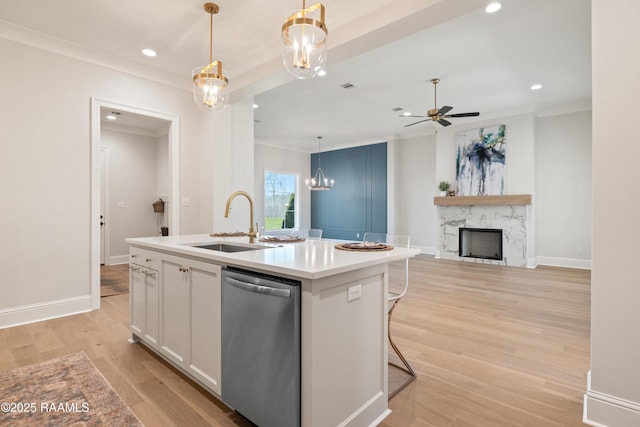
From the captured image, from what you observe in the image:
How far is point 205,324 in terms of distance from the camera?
193 centimetres

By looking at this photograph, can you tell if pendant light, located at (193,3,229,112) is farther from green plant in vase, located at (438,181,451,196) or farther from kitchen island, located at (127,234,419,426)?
green plant in vase, located at (438,181,451,196)

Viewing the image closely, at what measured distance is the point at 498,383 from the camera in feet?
7.04

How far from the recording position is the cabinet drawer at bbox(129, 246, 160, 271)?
2.37 meters

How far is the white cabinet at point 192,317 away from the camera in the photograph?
1.86m

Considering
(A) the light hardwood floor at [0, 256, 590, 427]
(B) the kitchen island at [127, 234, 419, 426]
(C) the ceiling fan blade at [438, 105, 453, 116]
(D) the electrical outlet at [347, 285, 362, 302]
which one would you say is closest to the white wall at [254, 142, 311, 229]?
(A) the light hardwood floor at [0, 256, 590, 427]

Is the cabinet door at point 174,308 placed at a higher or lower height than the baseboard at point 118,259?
higher

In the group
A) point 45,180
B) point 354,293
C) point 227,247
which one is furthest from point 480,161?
point 45,180

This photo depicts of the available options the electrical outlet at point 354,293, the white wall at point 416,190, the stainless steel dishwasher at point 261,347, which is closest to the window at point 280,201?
the white wall at point 416,190

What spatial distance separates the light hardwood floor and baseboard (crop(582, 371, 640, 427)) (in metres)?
0.10

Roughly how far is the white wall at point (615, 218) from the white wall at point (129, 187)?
730cm

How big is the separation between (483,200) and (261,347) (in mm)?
6254

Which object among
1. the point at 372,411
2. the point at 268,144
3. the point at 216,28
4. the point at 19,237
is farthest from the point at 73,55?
the point at 268,144

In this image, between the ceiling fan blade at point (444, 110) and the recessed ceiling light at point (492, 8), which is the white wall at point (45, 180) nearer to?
the recessed ceiling light at point (492, 8)

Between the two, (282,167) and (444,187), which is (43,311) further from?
(444,187)
